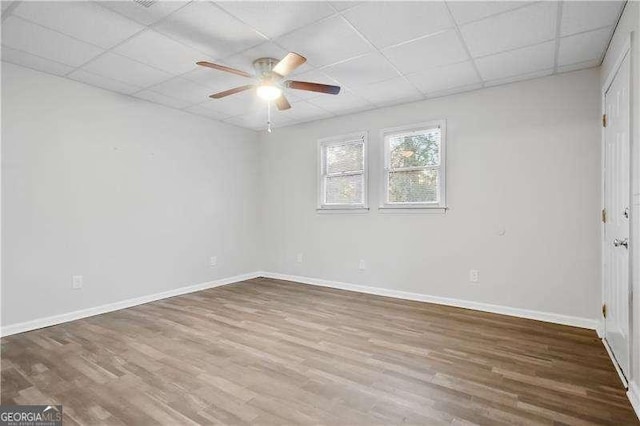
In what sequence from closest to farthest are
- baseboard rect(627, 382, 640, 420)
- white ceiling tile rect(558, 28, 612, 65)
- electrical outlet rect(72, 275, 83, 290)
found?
baseboard rect(627, 382, 640, 420)
white ceiling tile rect(558, 28, 612, 65)
electrical outlet rect(72, 275, 83, 290)

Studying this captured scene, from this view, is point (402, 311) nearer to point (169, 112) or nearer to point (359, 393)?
point (359, 393)

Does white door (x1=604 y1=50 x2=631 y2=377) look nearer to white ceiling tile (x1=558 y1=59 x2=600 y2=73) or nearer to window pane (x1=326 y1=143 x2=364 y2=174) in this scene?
white ceiling tile (x1=558 y1=59 x2=600 y2=73)

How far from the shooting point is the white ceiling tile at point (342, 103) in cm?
407

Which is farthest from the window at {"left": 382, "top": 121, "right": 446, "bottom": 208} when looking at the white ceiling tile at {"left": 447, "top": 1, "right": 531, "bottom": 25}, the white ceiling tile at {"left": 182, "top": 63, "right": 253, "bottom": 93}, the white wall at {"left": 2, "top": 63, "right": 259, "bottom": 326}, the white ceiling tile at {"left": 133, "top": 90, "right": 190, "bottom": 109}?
the white ceiling tile at {"left": 133, "top": 90, "right": 190, "bottom": 109}

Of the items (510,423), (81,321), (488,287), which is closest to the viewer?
(510,423)

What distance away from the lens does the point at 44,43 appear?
9.00 ft

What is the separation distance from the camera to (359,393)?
2023mm

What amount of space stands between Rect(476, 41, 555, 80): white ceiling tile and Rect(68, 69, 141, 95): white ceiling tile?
3.88m

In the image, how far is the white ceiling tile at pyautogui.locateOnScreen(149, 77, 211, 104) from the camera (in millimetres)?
3592

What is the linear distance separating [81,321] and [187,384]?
212cm

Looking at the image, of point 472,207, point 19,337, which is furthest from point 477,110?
point 19,337

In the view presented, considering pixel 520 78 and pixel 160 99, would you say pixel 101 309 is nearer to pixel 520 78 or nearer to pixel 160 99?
pixel 160 99

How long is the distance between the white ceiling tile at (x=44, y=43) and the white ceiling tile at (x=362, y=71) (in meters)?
2.25

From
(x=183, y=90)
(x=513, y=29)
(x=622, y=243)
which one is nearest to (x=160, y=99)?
(x=183, y=90)
